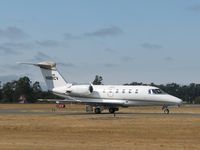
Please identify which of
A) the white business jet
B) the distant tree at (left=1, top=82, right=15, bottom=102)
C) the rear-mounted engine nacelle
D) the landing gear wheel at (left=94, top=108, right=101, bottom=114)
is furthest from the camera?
the distant tree at (left=1, top=82, right=15, bottom=102)

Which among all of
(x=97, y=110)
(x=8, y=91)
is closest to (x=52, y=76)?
(x=97, y=110)

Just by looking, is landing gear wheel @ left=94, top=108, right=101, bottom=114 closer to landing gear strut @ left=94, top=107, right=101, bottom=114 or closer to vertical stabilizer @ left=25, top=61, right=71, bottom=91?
landing gear strut @ left=94, top=107, right=101, bottom=114

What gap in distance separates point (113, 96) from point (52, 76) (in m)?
8.73

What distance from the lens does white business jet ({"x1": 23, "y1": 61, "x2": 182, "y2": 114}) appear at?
5684cm

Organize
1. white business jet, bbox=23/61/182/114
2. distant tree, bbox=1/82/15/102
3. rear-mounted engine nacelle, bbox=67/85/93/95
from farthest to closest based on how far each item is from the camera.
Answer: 1. distant tree, bbox=1/82/15/102
2. rear-mounted engine nacelle, bbox=67/85/93/95
3. white business jet, bbox=23/61/182/114

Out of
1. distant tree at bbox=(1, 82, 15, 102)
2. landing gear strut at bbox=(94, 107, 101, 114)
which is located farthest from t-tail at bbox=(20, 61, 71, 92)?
distant tree at bbox=(1, 82, 15, 102)

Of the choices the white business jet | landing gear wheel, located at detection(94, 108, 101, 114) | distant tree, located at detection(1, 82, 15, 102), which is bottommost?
landing gear wheel, located at detection(94, 108, 101, 114)

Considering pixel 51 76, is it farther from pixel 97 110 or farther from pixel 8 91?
pixel 8 91

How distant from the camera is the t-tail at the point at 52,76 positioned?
63.7 metres

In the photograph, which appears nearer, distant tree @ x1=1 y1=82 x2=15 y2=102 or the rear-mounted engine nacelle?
the rear-mounted engine nacelle

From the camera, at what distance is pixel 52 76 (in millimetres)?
64000

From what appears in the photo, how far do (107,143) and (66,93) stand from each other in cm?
3848

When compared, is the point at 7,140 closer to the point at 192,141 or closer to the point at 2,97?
the point at 192,141

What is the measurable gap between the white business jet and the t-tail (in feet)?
0.26
